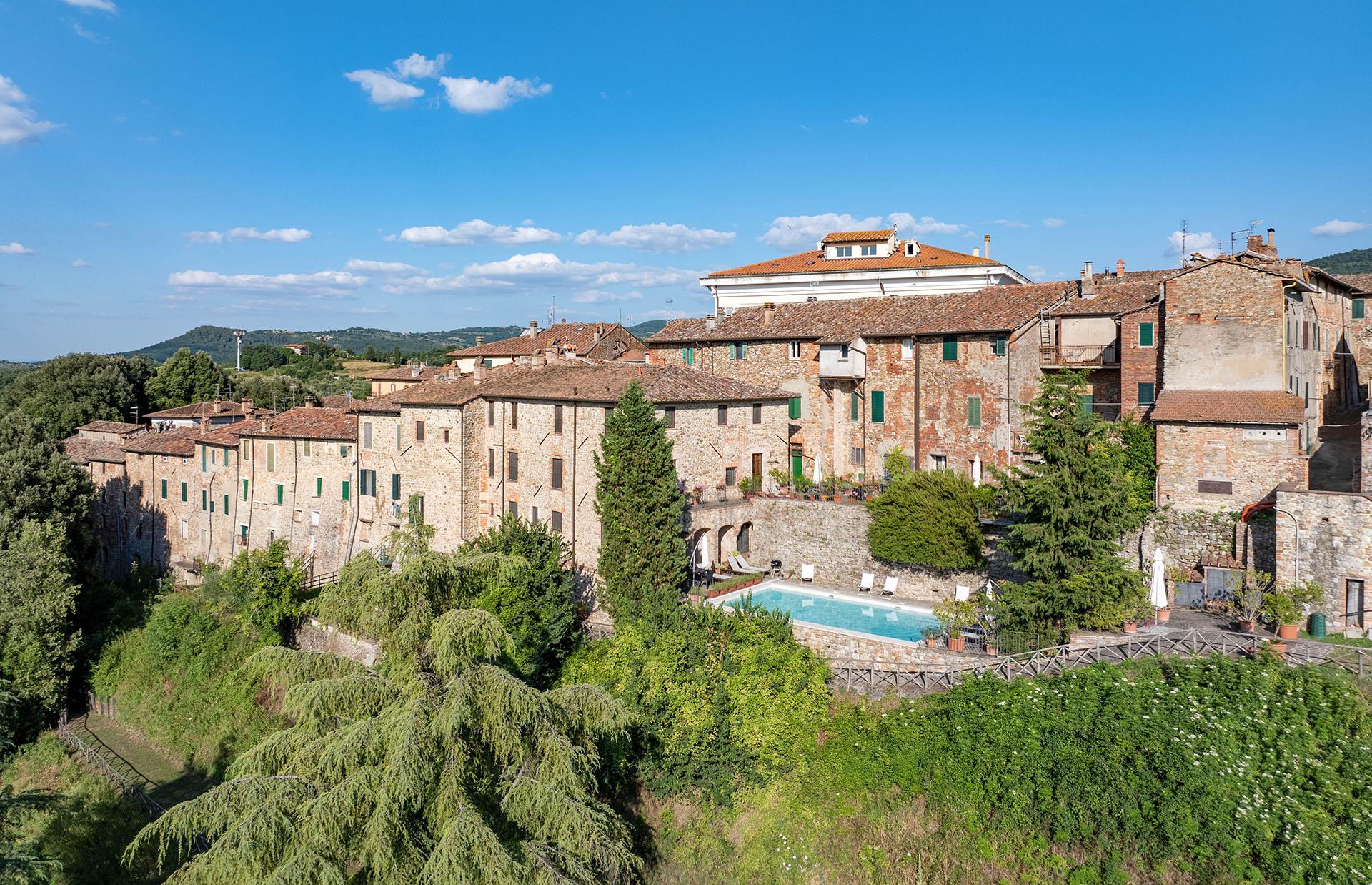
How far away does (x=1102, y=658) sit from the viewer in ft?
54.7

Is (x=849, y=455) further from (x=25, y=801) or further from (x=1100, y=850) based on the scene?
(x=25, y=801)

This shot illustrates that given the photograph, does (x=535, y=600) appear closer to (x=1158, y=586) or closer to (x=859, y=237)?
(x=1158, y=586)

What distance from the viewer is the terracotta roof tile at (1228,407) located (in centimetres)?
1991

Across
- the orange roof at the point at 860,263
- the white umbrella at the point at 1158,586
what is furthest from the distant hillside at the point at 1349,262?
the white umbrella at the point at 1158,586

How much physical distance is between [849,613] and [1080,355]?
11.8 m

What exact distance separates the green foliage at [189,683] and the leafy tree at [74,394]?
28.2 m

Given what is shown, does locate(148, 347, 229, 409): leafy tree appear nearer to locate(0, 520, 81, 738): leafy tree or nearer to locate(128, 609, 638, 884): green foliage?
locate(0, 520, 81, 738): leafy tree

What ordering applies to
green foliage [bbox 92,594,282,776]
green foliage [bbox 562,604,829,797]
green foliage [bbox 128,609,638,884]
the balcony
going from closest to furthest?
green foliage [bbox 128,609,638,884]
green foliage [bbox 562,604,829,797]
green foliage [bbox 92,594,282,776]
the balcony

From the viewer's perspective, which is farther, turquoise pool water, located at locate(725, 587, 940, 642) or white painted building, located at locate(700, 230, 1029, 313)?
white painted building, located at locate(700, 230, 1029, 313)

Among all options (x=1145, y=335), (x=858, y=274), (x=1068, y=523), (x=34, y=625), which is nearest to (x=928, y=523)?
(x=1068, y=523)

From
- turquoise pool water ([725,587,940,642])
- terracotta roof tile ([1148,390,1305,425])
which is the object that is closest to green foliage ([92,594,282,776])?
turquoise pool water ([725,587,940,642])

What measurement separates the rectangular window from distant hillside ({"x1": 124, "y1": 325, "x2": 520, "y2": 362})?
127194 millimetres

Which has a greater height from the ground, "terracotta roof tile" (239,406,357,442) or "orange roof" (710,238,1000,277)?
"orange roof" (710,238,1000,277)

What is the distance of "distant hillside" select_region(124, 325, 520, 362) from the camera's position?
493 ft
